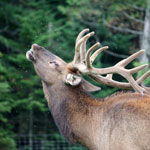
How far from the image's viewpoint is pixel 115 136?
5.38m

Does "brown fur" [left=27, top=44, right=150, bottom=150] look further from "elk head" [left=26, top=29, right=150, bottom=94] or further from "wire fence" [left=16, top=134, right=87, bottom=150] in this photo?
"wire fence" [left=16, top=134, right=87, bottom=150]

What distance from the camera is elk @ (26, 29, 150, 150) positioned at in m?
5.29

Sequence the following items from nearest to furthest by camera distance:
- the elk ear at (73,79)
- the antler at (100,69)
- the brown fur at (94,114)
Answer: the brown fur at (94,114) < the antler at (100,69) < the elk ear at (73,79)

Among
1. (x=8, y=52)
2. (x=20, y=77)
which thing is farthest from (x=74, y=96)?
(x=8, y=52)

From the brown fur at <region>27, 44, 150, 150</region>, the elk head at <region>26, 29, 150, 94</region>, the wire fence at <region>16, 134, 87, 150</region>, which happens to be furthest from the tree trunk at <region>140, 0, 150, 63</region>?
the brown fur at <region>27, 44, 150, 150</region>

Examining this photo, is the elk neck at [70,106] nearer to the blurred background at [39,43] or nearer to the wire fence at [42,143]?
the blurred background at [39,43]

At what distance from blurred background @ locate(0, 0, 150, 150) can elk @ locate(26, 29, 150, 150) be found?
408 centimetres

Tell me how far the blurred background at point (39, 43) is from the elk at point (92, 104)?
4.08 metres

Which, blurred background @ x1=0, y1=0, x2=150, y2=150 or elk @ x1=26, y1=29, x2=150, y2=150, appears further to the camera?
blurred background @ x1=0, y1=0, x2=150, y2=150

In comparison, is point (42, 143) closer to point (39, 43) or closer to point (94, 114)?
point (39, 43)

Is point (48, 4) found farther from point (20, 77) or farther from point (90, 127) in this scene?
point (90, 127)

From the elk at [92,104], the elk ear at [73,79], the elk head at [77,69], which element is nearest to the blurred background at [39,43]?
the elk head at [77,69]

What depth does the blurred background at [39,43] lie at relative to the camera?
472 inches

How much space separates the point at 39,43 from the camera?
39.1 ft
